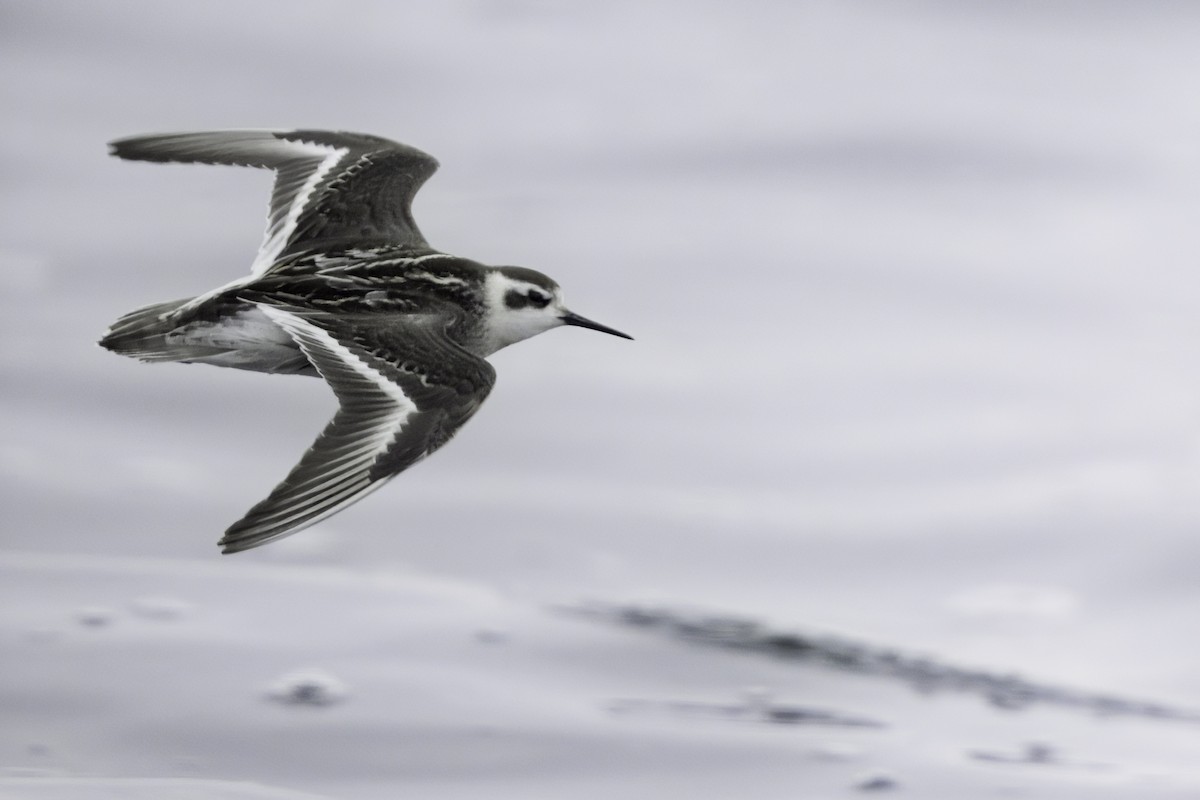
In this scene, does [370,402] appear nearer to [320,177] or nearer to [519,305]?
[519,305]

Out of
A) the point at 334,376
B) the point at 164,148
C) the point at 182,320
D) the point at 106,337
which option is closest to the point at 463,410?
the point at 334,376

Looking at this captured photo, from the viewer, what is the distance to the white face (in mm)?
5102

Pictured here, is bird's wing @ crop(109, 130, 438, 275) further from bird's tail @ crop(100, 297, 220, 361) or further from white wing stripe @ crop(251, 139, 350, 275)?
bird's tail @ crop(100, 297, 220, 361)

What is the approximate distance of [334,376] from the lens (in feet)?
14.1

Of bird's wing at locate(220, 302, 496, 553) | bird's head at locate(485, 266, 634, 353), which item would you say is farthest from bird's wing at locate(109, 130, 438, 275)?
bird's wing at locate(220, 302, 496, 553)

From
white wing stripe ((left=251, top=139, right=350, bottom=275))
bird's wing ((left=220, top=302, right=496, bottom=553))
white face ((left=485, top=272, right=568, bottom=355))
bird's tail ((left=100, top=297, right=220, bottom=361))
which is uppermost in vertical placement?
white wing stripe ((left=251, top=139, right=350, bottom=275))

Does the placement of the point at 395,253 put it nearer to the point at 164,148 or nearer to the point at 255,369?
the point at 255,369

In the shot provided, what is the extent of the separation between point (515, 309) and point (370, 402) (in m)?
0.98

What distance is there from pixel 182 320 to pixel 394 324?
2.16 ft

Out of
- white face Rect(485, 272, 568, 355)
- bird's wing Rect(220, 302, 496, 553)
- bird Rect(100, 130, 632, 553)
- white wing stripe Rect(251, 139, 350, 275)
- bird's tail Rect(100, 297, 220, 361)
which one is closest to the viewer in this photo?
bird's wing Rect(220, 302, 496, 553)

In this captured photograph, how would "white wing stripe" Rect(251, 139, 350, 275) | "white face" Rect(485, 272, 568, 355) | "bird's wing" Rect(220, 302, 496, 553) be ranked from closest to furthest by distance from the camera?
"bird's wing" Rect(220, 302, 496, 553) → "white face" Rect(485, 272, 568, 355) → "white wing stripe" Rect(251, 139, 350, 275)

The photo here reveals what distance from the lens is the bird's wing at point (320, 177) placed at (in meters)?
5.42

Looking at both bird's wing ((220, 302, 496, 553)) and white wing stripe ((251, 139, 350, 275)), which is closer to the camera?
bird's wing ((220, 302, 496, 553))

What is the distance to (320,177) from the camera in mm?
5676
